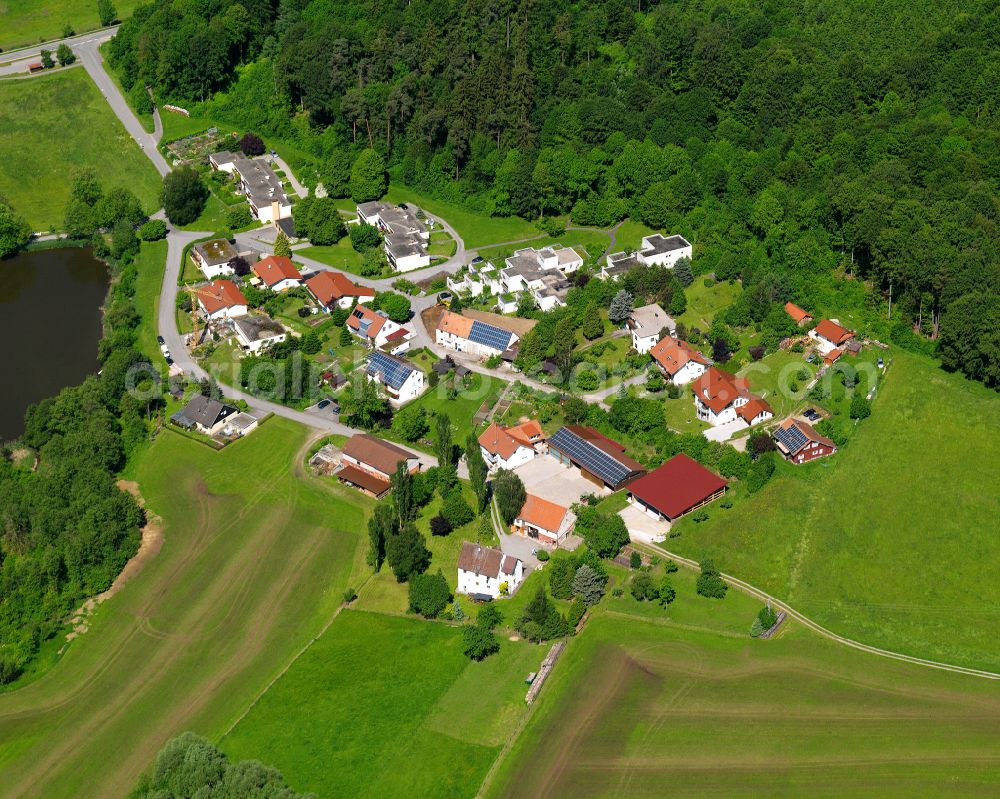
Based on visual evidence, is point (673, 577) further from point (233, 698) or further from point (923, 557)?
point (233, 698)

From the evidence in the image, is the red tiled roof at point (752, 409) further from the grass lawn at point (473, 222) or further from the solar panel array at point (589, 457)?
the grass lawn at point (473, 222)

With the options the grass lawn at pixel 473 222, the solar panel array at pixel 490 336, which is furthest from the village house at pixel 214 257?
the solar panel array at pixel 490 336

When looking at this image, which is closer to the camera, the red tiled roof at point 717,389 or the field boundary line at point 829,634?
the field boundary line at point 829,634

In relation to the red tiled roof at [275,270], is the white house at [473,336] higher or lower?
lower

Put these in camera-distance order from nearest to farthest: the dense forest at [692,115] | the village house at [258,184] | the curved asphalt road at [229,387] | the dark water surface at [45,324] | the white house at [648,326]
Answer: the curved asphalt road at [229,387] < the white house at [648,326] < the dense forest at [692,115] < the dark water surface at [45,324] < the village house at [258,184]

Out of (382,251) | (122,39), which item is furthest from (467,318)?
(122,39)

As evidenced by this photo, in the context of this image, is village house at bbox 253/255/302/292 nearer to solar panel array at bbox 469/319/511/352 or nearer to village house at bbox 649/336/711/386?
solar panel array at bbox 469/319/511/352
